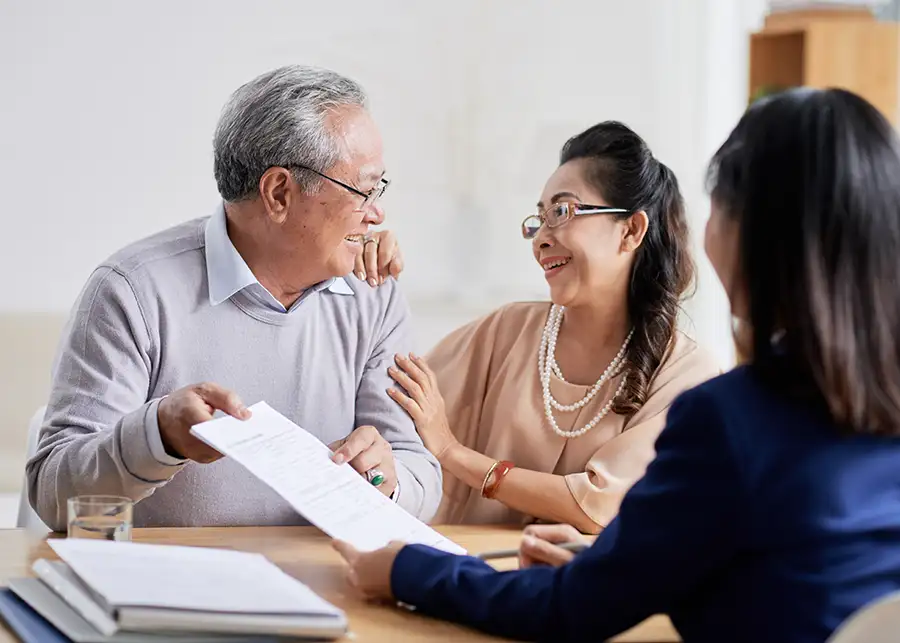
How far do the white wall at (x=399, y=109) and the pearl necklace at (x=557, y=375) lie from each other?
59.5 inches

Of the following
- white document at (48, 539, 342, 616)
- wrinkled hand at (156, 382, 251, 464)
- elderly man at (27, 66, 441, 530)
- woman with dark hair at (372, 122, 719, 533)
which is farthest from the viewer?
woman with dark hair at (372, 122, 719, 533)

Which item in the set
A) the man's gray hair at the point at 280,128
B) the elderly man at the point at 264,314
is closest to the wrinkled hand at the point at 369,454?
the elderly man at the point at 264,314

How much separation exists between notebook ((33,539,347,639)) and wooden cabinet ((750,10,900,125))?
323 cm

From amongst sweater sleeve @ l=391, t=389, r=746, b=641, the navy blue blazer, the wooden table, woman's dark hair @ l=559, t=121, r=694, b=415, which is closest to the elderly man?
the wooden table

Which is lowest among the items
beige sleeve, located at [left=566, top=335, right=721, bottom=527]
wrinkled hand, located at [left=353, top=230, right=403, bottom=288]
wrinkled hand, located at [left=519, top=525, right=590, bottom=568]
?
beige sleeve, located at [left=566, top=335, right=721, bottom=527]

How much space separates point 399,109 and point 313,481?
2.43m

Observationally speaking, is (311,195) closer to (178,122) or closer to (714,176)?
(714,176)

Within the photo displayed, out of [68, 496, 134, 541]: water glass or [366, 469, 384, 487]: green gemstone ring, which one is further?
[366, 469, 384, 487]: green gemstone ring

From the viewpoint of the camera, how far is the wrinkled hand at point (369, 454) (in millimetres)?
1765

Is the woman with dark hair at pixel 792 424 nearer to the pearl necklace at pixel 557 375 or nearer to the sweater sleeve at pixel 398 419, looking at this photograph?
the sweater sleeve at pixel 398 419

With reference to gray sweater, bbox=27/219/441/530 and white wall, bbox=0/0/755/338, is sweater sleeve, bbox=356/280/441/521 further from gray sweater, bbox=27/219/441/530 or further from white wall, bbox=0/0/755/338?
white wall, bbox=0/0/755/338

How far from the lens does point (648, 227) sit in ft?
→ 7.72

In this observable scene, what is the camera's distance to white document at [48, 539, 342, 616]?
1.17 m

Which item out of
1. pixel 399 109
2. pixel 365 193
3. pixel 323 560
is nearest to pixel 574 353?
pixel 365 193
